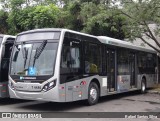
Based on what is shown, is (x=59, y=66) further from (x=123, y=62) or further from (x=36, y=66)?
(x=123, y=62)

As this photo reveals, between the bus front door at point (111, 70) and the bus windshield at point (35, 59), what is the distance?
4.35 metres

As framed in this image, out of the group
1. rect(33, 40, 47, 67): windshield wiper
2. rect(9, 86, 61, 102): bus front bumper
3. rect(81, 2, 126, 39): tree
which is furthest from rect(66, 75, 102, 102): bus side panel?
rect(81, 2, 126, 39): tree

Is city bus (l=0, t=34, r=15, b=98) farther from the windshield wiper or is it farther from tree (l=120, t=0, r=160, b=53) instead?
tree (l=120, t=0, r=160, b=53)

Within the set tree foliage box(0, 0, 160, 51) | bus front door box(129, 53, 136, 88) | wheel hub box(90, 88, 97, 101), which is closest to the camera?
wheel hub box(90, 88, 97, 101)

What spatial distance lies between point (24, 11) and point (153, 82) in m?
11.8

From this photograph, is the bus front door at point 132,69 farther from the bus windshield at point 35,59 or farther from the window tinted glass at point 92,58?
the bus windshield at point 35,59

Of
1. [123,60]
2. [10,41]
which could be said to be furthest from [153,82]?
[10,41]

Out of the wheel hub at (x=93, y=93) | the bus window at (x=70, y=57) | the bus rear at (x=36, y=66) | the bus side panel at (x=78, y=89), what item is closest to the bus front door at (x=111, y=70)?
the wheel hub at (x=93, y=93)

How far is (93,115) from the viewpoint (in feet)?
36.0

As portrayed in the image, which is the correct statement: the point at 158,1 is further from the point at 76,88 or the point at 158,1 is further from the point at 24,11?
the point at 24,11

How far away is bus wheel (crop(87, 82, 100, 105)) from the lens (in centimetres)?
1334

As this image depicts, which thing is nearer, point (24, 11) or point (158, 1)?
point (158, 1)

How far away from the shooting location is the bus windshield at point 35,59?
1152cm

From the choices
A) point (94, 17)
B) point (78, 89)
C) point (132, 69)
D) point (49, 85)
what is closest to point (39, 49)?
point (49, 85)
